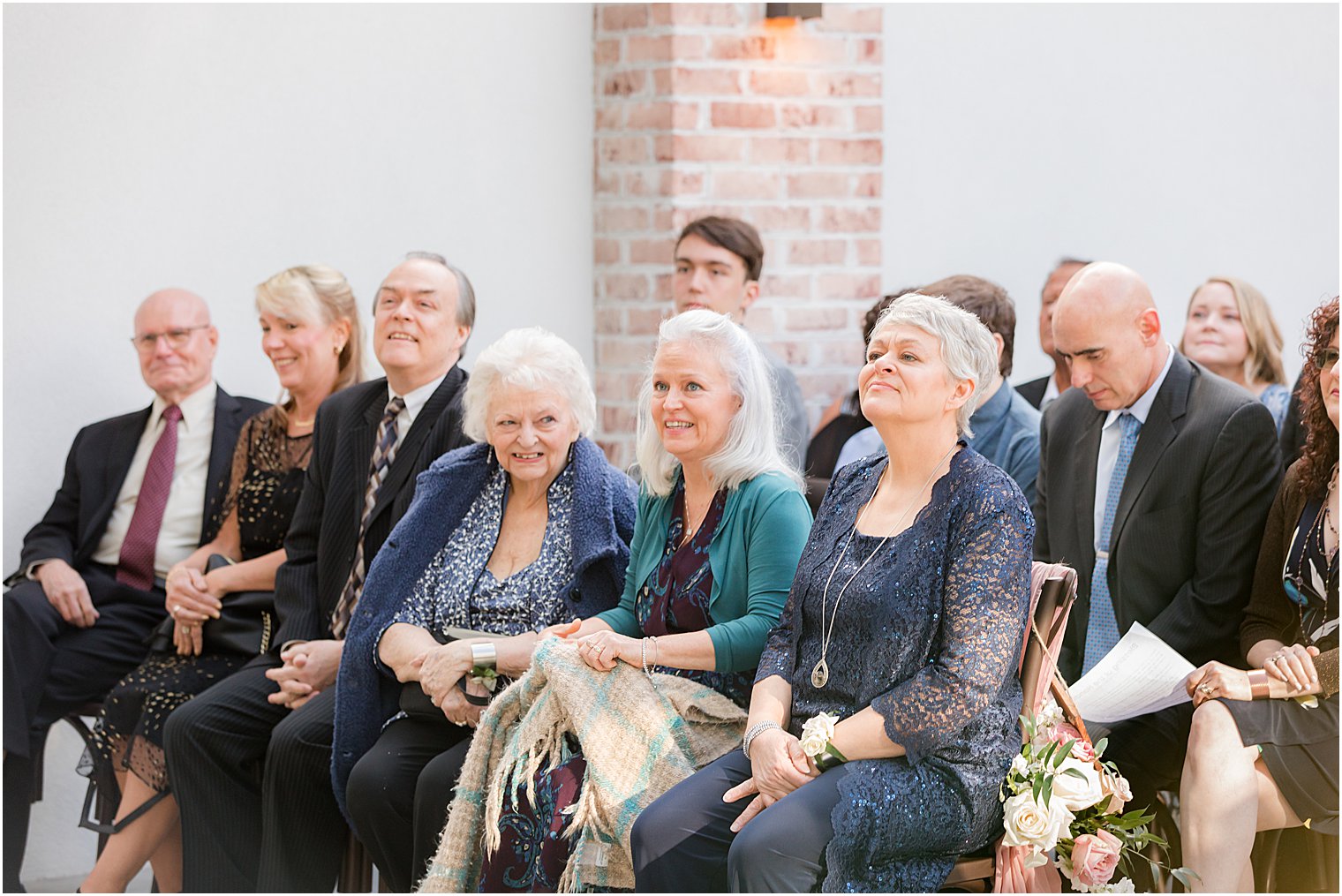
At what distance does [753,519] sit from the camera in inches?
116

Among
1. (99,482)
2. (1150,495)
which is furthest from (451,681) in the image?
(99,482)

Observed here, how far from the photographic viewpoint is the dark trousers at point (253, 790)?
11.3 ft

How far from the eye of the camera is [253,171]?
4.74 m

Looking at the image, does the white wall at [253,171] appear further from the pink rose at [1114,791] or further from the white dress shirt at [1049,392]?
the pink rose at [1114,791]

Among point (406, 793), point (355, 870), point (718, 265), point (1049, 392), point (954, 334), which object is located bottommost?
point (355, 870)

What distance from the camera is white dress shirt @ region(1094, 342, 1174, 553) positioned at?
10.7 ft

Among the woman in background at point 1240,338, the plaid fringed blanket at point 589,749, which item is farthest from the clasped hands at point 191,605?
the woman in background at point 1240,338

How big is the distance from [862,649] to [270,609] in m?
2.03

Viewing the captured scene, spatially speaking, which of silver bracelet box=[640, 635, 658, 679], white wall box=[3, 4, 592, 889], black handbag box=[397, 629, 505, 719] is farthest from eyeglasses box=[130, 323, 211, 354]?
silver bracelet box=[640, 635, 658, 679]

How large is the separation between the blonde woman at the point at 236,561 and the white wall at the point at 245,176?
1.87 ft

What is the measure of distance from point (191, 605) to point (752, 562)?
1796 mm

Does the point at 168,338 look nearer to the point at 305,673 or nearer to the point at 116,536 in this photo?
the point at 116,536

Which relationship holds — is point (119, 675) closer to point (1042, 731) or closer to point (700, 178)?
point (700, 178)

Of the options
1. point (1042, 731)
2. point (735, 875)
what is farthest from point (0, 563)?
point (1042, 731)
